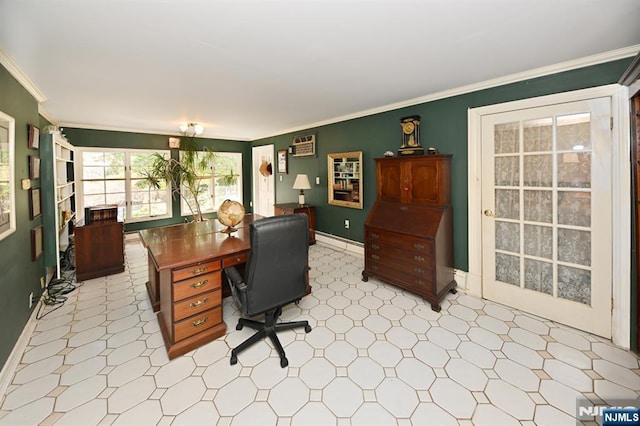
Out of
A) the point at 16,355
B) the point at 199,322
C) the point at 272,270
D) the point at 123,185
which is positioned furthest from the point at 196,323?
the point at 123,185

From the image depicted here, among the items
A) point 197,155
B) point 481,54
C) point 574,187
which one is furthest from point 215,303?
point 197,155

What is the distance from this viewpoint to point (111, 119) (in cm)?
453

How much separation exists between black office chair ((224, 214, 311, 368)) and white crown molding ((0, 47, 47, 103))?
240 centimetres

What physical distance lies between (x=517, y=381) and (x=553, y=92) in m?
2.49

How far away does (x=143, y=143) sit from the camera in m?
5.56

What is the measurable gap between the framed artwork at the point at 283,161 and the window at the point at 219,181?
1440 millimetres

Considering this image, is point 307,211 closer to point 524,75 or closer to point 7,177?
point 524,75

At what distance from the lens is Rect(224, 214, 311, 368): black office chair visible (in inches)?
75.1

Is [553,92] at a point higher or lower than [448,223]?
higher

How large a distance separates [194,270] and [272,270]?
654 millimetres

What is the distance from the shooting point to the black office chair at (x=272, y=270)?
1.91 metres

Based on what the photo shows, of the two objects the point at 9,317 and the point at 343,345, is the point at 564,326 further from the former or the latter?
the point at 9,317

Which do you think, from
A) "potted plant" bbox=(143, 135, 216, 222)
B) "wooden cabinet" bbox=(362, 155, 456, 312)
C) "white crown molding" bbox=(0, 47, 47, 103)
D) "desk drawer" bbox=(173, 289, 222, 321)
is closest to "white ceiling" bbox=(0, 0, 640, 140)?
"white crown molding" bbox=(0, 47, 47, 103)
